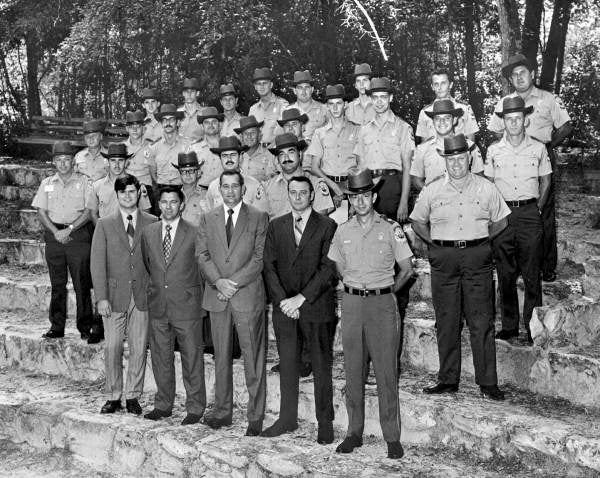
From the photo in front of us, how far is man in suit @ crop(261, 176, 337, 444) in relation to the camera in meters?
5.86

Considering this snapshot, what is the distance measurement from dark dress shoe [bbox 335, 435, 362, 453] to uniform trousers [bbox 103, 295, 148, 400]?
1.85 meters

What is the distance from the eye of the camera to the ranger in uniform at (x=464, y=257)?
5914mm

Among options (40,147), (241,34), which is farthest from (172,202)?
(40,147)

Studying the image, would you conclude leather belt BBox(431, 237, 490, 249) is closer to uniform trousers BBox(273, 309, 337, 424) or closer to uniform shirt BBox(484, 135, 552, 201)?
uniform shirt BBox(484, 135, 552, 201)

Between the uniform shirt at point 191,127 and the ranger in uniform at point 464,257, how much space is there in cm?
374

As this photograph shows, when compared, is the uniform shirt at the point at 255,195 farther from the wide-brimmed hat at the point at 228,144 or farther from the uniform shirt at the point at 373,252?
the uniform shirt at the point at 373,252

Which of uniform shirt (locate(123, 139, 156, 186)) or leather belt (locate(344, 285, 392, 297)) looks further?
uniform shirt (locate(123, 139, 156, 186))

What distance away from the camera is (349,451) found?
5.79 metres

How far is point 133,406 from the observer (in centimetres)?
682

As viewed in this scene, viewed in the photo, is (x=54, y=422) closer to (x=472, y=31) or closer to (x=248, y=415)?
(x=248, y=415)

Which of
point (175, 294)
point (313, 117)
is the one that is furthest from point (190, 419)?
point (313, 117)

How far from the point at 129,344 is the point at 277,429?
1.43 metres

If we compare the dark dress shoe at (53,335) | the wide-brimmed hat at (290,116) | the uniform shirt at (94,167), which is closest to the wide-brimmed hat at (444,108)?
the wide-brimmed hat at (290,116)

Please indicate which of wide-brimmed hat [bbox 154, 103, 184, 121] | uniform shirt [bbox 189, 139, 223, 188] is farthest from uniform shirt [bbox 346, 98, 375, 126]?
wide-brimmed hat [bbox 154, 103, 184, 121]
